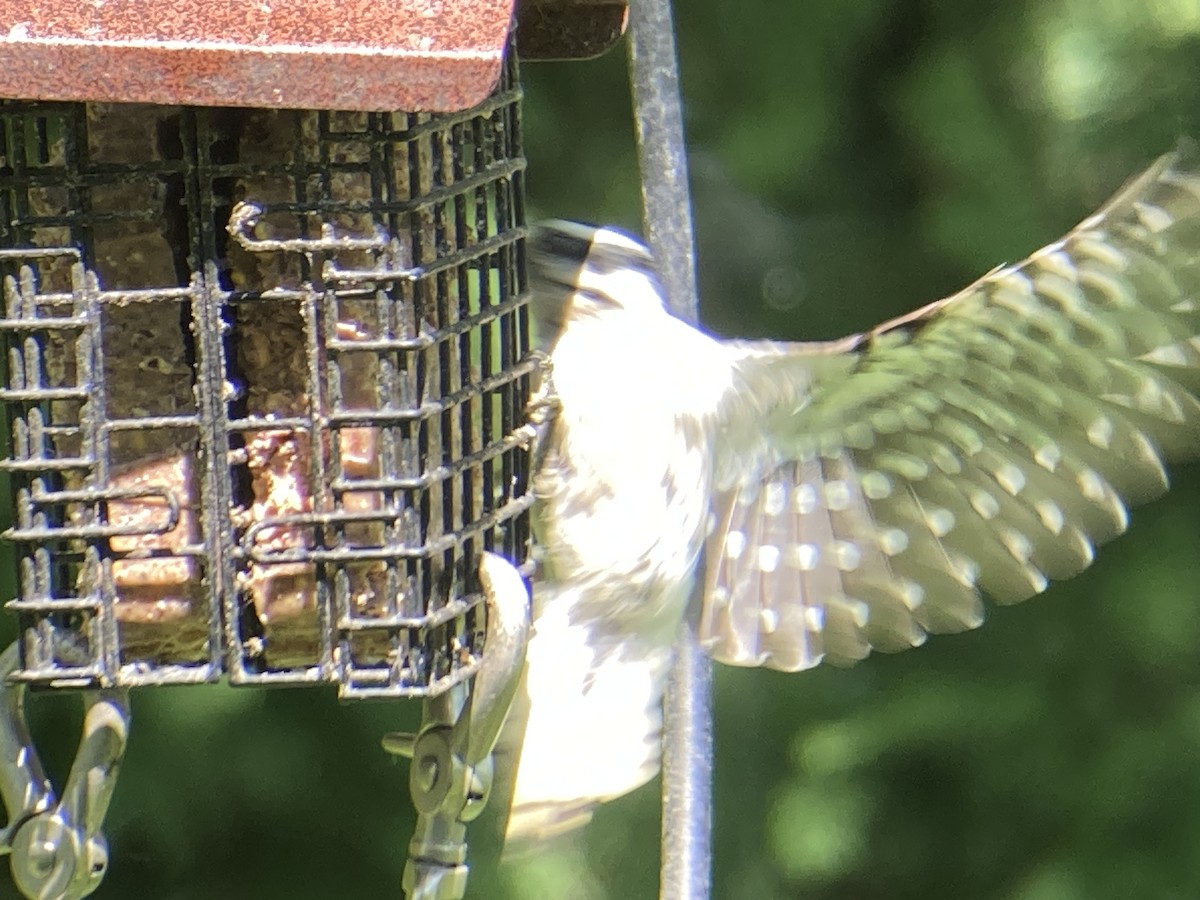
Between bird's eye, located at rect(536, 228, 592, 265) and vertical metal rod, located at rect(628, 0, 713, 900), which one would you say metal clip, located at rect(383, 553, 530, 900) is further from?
bird's eye, located at rect(536, 228, 592, 265)

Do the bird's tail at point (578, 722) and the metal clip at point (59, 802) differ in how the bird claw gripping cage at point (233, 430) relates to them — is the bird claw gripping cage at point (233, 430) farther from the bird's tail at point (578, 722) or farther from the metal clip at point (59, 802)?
the bird's tail at point (578, 722)

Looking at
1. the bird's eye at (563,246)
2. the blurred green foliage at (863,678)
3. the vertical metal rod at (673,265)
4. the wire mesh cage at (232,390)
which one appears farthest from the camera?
the blurred green foliage at (863,678)

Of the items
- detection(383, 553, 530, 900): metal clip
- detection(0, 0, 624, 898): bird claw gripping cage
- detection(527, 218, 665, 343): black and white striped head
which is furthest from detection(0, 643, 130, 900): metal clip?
detection(527, 218, 665, 343): black and white striped head

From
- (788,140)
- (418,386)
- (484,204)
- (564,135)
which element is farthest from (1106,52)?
(418,386)

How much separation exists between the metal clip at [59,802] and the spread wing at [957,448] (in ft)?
2.42

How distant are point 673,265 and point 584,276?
0.31 meters

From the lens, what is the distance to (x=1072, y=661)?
8.47 ft

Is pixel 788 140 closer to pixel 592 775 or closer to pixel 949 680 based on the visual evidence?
pixel 949 680

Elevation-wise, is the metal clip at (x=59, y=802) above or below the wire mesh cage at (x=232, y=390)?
below

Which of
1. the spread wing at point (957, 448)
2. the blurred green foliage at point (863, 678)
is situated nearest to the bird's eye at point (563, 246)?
the spread wing at point (957, 448)

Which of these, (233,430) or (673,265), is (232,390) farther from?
(673,265)

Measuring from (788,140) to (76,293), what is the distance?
150cm

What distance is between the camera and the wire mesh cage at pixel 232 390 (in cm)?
124

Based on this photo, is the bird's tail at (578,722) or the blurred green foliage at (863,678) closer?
the bird's tail at (578,722)
